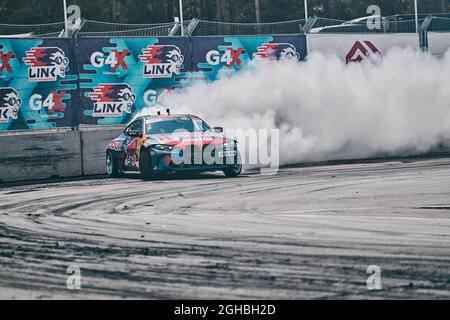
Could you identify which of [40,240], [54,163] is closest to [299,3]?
[54,163]

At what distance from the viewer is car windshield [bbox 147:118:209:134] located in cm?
1888

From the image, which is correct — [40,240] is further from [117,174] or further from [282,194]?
[117,174]

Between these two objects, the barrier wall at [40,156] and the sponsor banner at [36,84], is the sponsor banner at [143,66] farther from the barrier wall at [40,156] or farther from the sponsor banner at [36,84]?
the barrier wall at [40,156]

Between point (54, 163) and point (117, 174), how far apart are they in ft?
4.85

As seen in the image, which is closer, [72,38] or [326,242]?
[326,242]

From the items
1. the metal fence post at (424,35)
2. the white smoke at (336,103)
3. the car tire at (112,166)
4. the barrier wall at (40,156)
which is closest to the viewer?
the car tire at (112,166)

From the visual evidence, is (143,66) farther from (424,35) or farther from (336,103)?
(424,35)

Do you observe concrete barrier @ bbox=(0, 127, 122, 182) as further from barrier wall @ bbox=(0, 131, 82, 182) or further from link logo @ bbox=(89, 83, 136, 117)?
link logo @ bbox=(89, 83, 136, 117)

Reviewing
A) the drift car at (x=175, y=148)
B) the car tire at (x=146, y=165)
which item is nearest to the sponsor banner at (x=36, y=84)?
the drift car at (x=175, y=148)

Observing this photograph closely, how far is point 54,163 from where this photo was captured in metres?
20.3

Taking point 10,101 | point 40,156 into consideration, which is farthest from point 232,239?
point 10,101

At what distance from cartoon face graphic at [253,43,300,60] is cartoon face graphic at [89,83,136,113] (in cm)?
335

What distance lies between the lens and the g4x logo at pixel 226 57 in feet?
74.1

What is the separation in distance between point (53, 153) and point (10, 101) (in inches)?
52.6
